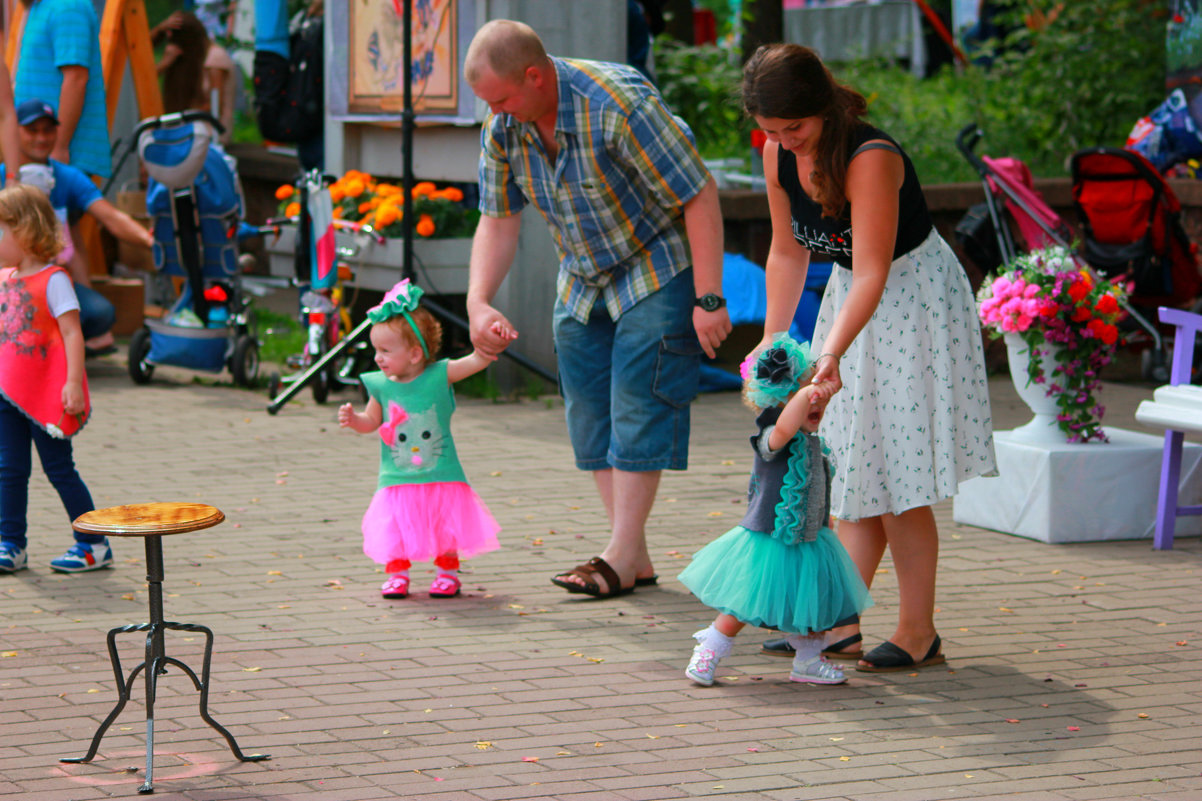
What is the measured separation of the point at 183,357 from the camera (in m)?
10.0

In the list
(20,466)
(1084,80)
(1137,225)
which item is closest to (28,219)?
(20,466)

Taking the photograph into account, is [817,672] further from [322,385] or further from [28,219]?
[322,385]

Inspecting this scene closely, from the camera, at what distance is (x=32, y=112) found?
384 inches

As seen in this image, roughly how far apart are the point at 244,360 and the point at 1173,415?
5.90 metres

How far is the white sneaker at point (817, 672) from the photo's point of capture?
4660mm

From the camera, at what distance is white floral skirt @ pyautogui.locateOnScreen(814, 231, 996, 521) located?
15.3 feet

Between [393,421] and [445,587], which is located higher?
[393,421]

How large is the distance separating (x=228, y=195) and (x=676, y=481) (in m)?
3.90

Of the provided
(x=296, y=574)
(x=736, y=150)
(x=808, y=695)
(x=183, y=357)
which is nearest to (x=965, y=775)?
(x=808, y=695)

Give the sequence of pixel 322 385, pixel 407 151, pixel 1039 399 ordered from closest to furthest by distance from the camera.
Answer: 1. pixel 1039 399
2. pixel 407 151
3. pixel 322 385

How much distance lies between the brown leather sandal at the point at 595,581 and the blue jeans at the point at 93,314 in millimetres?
5141

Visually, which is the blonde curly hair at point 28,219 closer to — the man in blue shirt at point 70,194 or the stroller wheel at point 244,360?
the man in blue shirt at point 70,194

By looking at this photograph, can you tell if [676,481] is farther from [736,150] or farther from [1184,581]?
[736,150]

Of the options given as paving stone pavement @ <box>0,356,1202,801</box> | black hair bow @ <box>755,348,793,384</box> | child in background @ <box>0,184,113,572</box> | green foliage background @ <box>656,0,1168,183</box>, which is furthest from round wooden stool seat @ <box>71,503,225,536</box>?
green foliage background @ <box>656,0,1168,183</box>
